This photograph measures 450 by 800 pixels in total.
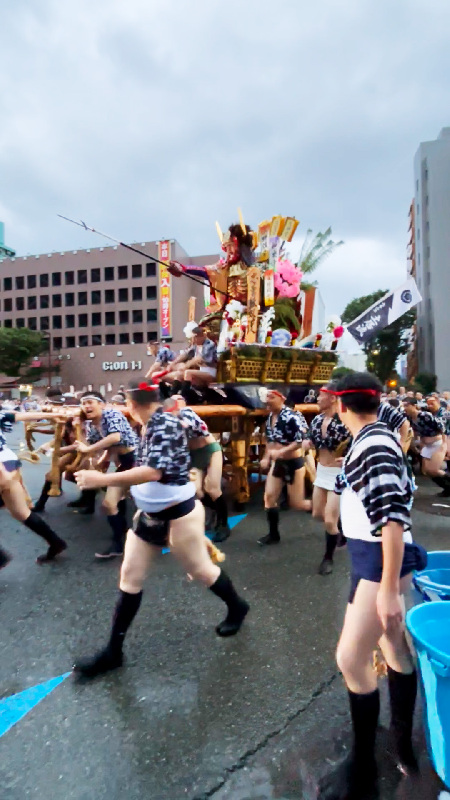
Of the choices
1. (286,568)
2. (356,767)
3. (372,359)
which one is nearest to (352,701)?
(356,767)

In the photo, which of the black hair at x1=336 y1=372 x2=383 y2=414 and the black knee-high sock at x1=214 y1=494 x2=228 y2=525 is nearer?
the black hair at x1=336 y1=372 x2=383 y2=414

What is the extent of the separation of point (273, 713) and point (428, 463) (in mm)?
6450

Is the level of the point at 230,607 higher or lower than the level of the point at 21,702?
higher

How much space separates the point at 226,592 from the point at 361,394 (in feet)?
6.38

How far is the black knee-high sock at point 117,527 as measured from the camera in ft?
18.5

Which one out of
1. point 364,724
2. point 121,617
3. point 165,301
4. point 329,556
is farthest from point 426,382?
point 364,724

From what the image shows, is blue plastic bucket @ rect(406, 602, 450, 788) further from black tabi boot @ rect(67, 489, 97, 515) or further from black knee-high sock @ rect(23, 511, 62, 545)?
black tabi boot @ rect(67, 489, 97, 515)

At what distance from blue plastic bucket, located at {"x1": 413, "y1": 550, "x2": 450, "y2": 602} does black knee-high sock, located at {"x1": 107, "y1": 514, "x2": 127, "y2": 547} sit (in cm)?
350

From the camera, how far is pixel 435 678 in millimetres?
2051

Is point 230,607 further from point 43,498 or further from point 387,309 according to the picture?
point 387,309

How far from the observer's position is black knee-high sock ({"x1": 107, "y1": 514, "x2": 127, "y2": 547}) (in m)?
5.65

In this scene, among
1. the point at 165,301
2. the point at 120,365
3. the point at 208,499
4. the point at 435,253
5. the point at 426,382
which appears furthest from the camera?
the point at 120,365

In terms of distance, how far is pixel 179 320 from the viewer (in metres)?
48.2

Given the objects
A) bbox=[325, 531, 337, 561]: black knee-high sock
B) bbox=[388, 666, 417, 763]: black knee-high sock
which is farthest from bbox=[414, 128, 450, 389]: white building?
bbox=[388, 666, 417, 763]: black knee-high sock
